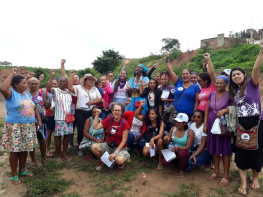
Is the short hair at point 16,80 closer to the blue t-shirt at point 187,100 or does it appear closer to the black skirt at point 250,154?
the blue t-shirt at point 187,100

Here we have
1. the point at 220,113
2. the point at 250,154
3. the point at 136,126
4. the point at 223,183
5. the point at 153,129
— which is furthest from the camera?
the point at 136,126

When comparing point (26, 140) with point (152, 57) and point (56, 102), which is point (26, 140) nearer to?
point (56, 102)

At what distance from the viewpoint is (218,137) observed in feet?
11.0

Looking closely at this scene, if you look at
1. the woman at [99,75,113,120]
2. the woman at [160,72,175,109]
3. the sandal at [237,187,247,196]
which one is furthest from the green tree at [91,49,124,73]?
the sandal at [237,187,247,196]

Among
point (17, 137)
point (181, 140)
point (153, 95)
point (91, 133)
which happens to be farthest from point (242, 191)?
point (17, 137)

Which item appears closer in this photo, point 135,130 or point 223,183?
point 223,183

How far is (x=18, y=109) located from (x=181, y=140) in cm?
305

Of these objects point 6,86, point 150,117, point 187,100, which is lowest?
point 150,117

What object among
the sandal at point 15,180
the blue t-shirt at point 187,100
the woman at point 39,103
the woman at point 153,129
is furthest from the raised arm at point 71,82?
the blue t-shirt at point 187,100

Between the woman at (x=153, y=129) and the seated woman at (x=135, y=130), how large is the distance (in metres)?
0.11

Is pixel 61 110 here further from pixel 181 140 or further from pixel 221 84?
pixel 221 84

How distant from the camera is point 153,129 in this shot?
14.0ft

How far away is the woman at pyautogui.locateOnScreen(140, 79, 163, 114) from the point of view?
4625mm

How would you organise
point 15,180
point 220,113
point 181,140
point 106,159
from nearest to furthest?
point 220,113 → point 15,180 → point 106,159 → point 181,140
